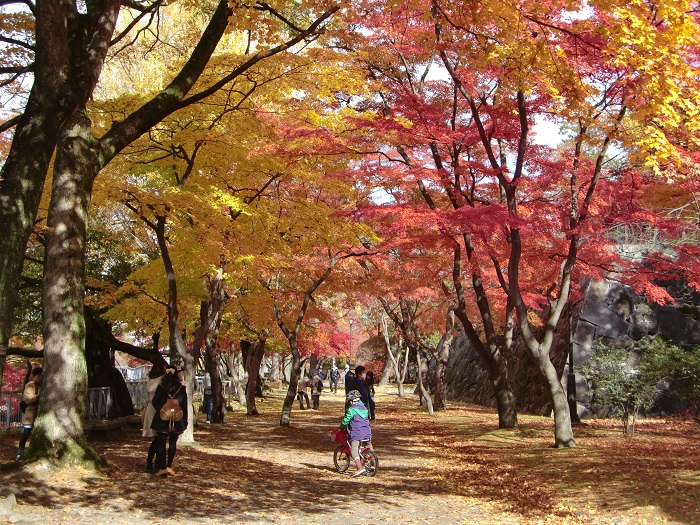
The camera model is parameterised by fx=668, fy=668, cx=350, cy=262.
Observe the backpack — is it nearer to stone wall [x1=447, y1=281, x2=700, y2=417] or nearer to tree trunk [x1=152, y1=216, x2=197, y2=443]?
tree trunk [x1=152, y1=216, x2=197, y2=443]

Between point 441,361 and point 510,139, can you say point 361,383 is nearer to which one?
point 510,139

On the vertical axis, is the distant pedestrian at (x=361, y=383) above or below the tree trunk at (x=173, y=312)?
below

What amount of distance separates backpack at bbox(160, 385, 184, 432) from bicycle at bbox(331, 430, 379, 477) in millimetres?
2667

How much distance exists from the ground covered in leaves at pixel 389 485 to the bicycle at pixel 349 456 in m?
0.20

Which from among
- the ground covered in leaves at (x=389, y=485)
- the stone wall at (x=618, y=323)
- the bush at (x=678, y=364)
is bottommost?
the ground covered in leaves at (x=389, y=485)

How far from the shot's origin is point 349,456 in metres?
10.9

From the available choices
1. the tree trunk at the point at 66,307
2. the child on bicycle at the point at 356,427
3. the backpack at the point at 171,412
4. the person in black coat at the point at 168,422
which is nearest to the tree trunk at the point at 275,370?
the child on bicycle at the point at 356,427

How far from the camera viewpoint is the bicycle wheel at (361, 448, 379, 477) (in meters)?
10.6

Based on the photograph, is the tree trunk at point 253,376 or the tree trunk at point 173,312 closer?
the tree trunk at point 173,312

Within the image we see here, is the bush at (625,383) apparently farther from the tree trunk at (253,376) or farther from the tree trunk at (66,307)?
the tree trunk at (253,376)

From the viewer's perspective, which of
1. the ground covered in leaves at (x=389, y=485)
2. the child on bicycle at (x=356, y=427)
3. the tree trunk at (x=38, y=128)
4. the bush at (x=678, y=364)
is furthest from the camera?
the bush at (x=678, y=364)

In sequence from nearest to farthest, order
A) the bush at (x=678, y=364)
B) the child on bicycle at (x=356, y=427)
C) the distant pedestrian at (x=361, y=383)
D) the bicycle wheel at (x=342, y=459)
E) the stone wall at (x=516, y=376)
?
1. the child on bicycle at (x=356, y=427)
2. the bicycle wheel at (x=342, y=459)
3. the distant pedestrian at (x=361, y=383)
4. the bush at (x=678, y=364)
5. the stone wall at (x=516, y=376)

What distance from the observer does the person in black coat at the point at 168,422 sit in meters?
9.38

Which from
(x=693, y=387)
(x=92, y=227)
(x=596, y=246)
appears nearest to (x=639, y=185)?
(x=596, y=246)
